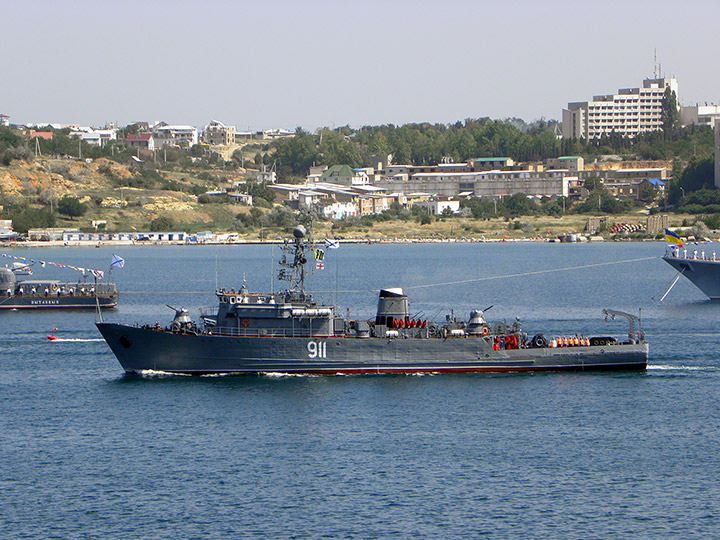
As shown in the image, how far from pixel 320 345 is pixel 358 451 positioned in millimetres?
12559

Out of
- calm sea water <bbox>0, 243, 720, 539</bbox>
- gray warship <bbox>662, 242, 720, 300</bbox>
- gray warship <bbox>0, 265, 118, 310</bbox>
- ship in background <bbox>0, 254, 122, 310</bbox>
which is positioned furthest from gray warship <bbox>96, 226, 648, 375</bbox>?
gray warship <bbox>662, 242, 720, 300</bbox>

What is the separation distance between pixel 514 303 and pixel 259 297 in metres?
36.9

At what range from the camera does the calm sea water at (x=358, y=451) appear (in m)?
34.3

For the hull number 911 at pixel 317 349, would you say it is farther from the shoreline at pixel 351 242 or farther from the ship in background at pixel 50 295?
the shoreline at pixel 351 242

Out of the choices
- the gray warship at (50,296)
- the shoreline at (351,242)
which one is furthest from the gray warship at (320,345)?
the shoreline at (351,242)

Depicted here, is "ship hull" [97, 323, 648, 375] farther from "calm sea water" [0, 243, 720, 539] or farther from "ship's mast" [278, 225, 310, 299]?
"ship's mast" [278, 225, 310, 299]

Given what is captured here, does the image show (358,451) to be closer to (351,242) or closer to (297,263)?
(297,263)

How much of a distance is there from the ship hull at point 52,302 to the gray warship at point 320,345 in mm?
36300

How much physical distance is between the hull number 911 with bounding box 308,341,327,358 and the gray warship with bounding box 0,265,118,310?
130 feet

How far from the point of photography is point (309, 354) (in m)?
53.5

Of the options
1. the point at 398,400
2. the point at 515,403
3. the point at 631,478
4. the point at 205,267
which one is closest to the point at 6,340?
the point at 398,400

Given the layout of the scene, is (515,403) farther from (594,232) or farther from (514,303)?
(594,232)

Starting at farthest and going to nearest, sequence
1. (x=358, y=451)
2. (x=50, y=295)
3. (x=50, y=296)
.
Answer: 1. (x=50, y=295)
2. (x=50, y=296)
3. (x=358, y=451)

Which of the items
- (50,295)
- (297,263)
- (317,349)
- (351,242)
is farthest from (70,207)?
(317,349)
